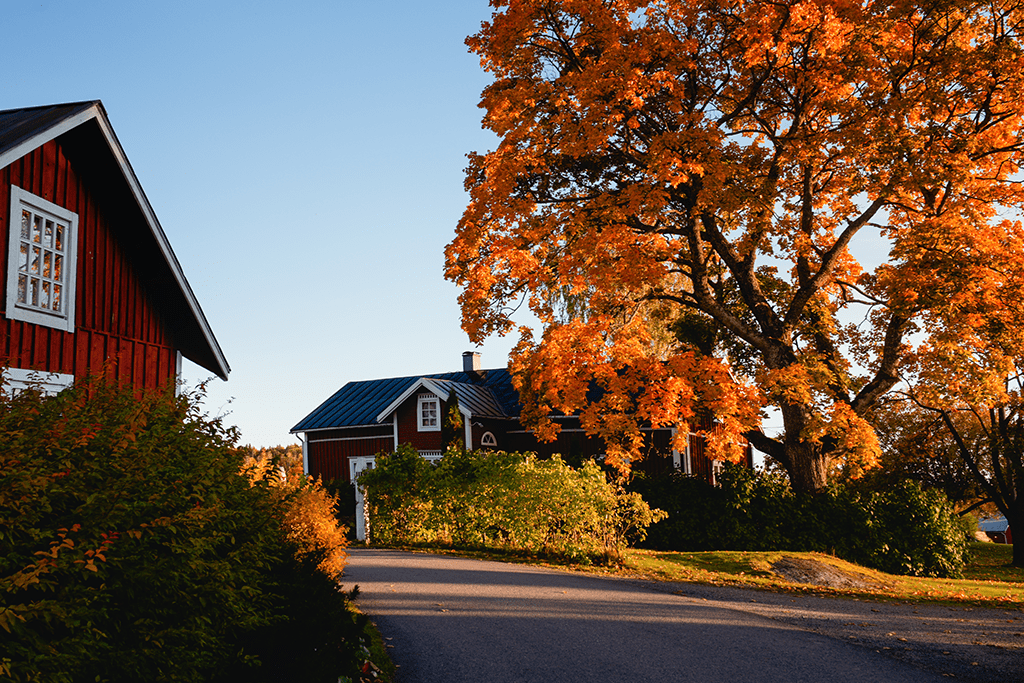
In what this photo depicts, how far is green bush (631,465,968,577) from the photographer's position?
66.0 feet

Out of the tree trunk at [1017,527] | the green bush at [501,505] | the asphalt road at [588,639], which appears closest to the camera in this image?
the asphalt road at [588,639]

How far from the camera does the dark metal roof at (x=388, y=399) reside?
110 ft

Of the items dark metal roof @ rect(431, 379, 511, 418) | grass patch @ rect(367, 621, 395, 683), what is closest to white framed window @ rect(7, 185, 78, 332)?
grass patch @ rect(367, 621, 395, 683)

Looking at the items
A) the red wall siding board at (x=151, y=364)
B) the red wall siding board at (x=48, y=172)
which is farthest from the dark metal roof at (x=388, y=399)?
the red wall siding board at (x=48, y=172)

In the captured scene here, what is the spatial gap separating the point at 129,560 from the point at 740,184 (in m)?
17.2

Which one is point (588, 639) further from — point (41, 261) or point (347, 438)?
point (347, 438)

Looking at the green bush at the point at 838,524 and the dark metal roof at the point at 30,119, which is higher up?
the dark metal roof at the point at 30,119

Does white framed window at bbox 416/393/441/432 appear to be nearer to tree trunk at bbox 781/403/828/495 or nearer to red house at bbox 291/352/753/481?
red house at bbox 291/352/753/481

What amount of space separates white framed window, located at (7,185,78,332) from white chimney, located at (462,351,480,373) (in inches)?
1161

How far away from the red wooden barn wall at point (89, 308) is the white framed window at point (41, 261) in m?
0.11

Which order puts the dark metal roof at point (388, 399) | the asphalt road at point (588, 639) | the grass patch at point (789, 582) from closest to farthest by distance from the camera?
the asphalt road at point (588, 639)
the grass patch at point (789, 582)
the dark metal roof at point (388, 399)

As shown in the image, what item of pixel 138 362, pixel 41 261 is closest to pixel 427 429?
pixel 138 362

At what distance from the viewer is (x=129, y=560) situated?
4.74 m

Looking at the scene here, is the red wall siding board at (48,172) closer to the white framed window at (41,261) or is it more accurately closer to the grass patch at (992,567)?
the white framed window at (41,261)
